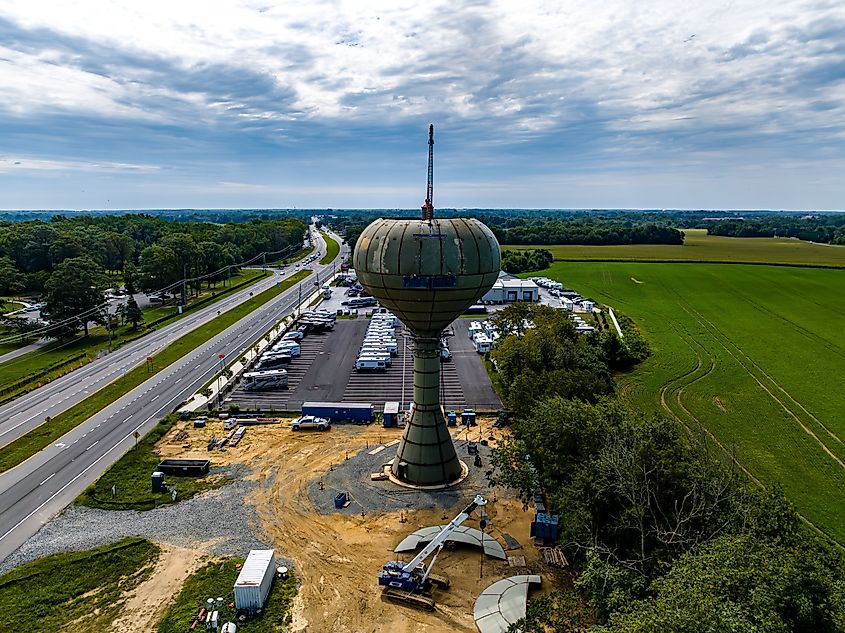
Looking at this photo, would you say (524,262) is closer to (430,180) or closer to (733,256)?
(733,256)

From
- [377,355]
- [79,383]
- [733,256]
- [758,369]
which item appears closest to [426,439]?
[377,355]

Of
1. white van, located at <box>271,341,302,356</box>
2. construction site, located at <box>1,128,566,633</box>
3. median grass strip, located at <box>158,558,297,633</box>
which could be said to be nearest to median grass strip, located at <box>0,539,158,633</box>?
construction site, located at <box>1,128,566,633</box>

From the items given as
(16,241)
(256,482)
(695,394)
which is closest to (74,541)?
(256,482)

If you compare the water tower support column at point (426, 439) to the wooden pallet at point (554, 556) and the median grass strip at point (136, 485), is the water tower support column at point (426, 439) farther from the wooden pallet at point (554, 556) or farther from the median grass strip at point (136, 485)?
the median grass strip at point (136, 485)

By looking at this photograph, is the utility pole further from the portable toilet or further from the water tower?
the water tower

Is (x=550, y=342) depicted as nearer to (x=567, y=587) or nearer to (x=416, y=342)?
(x=416, y=342)
